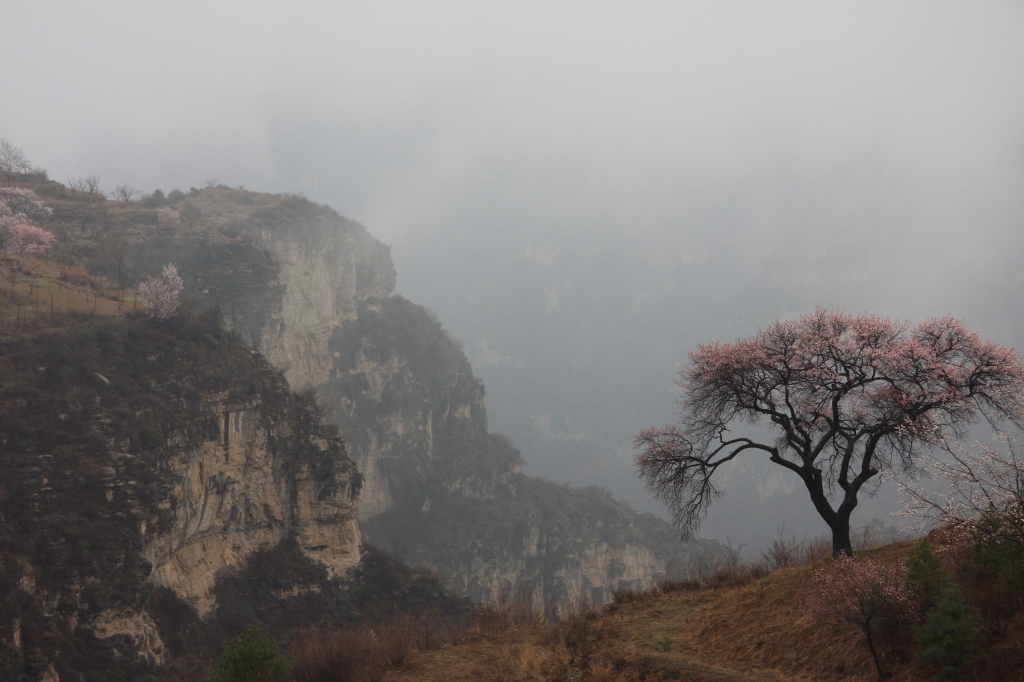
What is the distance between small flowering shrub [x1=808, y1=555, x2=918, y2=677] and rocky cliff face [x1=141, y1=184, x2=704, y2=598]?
70344 mm

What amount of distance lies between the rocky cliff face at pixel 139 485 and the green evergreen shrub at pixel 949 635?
1057 inches

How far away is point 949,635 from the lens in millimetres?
5957

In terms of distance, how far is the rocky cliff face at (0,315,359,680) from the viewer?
25188mm

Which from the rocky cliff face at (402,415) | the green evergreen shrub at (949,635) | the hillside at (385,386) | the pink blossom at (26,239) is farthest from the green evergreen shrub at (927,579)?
the rocky cliff face at (402,415)

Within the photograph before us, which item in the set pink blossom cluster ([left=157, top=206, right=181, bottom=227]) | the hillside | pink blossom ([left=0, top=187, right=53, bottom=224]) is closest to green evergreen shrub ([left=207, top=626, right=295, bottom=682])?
pink blossom ([left=0, top=187, right=53, bottom=224])

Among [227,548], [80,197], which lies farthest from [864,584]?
[80,197]

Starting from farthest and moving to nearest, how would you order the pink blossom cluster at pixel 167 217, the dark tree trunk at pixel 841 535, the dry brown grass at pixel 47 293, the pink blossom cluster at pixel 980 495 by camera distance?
the pink blossom cluster at pixel 167 217
the dry brown grass at pixel 47 293
the dark tree trunk at pixel 841 535
the pink blossom cluster at pixel 980 495

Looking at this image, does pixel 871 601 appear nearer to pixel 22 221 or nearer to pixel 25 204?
pixel 22 221

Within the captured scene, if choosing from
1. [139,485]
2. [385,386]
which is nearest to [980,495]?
[139,485]

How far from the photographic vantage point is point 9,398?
29000 millimetres

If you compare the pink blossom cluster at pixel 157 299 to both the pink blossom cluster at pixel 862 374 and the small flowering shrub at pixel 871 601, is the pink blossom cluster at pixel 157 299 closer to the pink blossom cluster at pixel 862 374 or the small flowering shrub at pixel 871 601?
the pink blossom cluster at pixel 862 374

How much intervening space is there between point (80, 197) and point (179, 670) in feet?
191

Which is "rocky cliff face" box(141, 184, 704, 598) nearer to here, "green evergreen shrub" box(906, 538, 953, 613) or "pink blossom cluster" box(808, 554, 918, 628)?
"pink blossom cluster" box(808, 554, 918, 628)

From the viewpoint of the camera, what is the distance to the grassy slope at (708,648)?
689 cm
